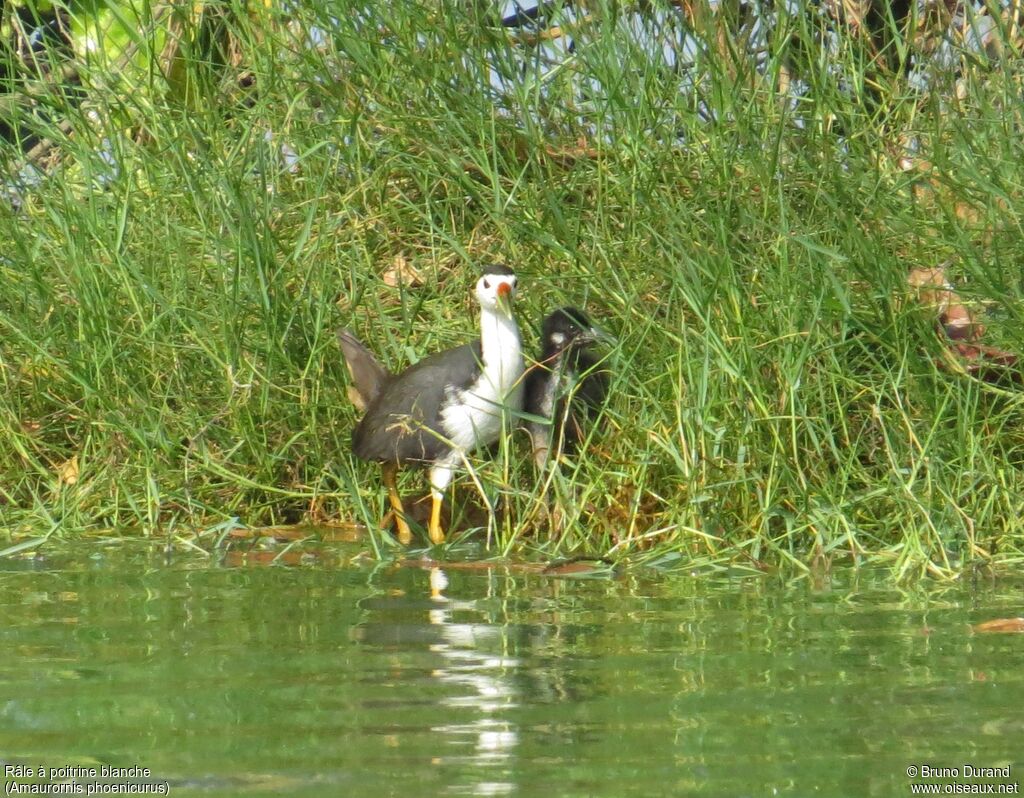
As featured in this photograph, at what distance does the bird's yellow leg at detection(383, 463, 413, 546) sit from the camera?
6199 mm

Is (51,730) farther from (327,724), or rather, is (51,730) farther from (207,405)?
(207,405)

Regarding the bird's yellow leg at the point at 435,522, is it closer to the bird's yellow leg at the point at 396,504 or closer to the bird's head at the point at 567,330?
the bird's yellow leg at the point at 396,504

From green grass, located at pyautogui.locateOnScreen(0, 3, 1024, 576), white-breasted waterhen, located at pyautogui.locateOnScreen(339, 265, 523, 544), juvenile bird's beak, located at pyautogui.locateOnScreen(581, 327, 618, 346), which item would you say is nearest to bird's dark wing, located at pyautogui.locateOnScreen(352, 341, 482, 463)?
white-breasted waterhen, located at pyautogui.locateOnScreen(339, 265, 523, 544)

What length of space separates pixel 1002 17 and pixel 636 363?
6.68 ft

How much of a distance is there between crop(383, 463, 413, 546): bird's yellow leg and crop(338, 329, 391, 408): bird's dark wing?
27 cm

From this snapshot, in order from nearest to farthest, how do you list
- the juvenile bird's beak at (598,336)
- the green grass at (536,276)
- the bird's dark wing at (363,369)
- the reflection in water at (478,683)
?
the reflection in water at (478,683) → the green grass at (536,276) → the juvenile bird's beak at (598,336) → the bird's dark wing at (363,369)

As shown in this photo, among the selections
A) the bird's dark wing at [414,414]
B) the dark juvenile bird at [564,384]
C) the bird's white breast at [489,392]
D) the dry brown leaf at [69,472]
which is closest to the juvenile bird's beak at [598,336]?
the dark juvenile bird at [564,384]

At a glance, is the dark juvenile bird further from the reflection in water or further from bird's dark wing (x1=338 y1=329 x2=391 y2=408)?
the reflection in water

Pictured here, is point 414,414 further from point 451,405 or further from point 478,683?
point 478,683

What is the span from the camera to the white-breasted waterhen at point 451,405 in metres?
6.18

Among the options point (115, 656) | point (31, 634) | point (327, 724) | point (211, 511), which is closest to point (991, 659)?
point (327, 724)

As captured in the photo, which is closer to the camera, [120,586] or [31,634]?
[31,634]

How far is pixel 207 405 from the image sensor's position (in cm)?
666

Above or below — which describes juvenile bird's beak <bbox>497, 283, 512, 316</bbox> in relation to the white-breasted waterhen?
Answer: above
